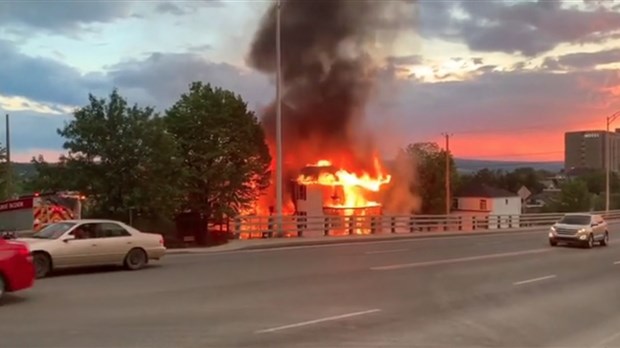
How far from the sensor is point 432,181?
85.2 m

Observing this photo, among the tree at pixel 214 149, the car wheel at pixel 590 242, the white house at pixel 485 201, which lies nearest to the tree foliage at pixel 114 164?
Result: the tree at pixel 214 149

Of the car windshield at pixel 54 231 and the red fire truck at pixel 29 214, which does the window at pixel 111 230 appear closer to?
the car windshield at pixel 54 231

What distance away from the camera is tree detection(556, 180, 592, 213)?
298ft

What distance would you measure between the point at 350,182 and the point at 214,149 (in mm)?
27258

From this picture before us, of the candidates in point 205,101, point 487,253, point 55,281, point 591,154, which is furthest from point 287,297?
point 591,154

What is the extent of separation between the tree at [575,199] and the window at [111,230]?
271 feet

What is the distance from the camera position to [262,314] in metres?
10.4

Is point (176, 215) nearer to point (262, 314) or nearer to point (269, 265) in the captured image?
point (269, 265)

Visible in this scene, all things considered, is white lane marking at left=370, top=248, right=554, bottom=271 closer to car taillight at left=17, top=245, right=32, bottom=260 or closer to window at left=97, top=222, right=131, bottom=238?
window at left=97, top=222, right=131, bottom=238

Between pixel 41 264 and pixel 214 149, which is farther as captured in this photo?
pixel 214 149

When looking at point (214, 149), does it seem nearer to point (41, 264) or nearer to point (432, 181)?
point (41, 264)

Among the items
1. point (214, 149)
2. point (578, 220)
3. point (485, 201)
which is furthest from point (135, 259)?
point (485, 201)

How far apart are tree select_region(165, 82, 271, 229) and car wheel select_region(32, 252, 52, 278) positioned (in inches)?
523

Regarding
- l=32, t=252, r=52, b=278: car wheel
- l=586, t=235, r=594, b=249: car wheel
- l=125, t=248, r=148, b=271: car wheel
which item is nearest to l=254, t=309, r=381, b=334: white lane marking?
l=32, t=252, r=52, b=278: car wheel
